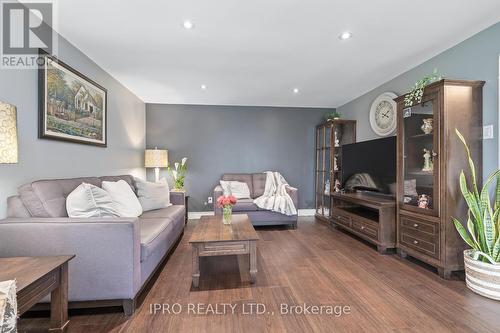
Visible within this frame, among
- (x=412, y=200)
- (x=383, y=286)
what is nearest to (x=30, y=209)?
(x=383, y=286)

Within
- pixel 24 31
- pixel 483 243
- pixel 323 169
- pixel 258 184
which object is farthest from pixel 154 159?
pixel 483 243

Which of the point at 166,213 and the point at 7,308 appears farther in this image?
the point at 166,213

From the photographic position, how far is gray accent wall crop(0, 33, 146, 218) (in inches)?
72.7

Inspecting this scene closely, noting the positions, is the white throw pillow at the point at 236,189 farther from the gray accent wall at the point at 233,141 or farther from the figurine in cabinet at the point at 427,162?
the figurine in cabinet at the point at 427,162

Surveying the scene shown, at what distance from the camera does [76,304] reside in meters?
1.69

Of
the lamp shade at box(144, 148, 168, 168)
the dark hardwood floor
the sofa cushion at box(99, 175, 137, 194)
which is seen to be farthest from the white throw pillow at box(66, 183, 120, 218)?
the lamp shade at box(144, 148, 168, 168)

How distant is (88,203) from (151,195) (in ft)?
4.12

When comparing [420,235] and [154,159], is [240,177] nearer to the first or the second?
[154,159]

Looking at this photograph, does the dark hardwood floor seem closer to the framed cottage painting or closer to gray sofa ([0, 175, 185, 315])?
gray sofa ([0, 175, 185, 315])

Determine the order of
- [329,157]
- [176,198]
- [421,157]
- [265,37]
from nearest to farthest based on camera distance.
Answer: [265,37], [421,157], [176,198], [329,157]

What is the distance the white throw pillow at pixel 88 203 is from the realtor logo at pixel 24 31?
108cm

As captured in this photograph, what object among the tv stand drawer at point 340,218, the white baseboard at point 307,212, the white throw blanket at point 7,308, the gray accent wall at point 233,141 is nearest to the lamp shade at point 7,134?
the white throw blanket at point 7,308

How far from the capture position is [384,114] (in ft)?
11.7

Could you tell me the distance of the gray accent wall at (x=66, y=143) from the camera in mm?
1847
